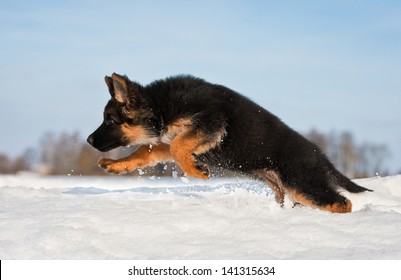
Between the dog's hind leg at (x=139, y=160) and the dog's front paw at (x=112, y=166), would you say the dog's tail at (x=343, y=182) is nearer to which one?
the dog's hind leg at (x=139, y=160)

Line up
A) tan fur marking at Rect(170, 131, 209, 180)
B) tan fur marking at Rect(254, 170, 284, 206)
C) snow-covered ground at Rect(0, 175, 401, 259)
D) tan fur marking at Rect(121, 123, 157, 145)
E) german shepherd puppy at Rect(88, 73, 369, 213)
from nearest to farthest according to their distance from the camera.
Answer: snow-covered ground at Rect(0, 175, 401, 259) < tan fur marking at Rect(170, 131, 209, 180) < german shepherd puppy at Rect(88, 73, 369, 213) < tan fur marking at Rect(254, 170, 284, 206) < tan fur marking at Rect(121, 123, 157, 145)

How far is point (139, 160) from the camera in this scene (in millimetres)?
7527

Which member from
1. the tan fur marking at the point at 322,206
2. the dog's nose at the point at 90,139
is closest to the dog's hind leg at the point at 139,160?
the dog's nose at the point at 90,139

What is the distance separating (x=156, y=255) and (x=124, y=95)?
9.36ft

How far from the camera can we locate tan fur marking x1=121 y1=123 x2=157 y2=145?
7484mm

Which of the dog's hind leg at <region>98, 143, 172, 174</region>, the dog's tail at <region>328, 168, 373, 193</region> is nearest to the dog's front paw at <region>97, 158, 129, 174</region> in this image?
the dog's hind leg at <region>98, 143, 172, 174</region>

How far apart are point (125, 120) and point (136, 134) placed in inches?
9.3

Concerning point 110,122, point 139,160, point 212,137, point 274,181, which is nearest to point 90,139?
point 110,122

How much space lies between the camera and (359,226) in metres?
5.82

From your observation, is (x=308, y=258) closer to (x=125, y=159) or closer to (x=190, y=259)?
(x=190, y=259)

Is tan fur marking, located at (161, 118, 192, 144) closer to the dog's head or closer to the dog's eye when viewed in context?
the dog's head

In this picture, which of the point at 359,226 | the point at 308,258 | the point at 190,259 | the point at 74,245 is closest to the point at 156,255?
the point at 190,259

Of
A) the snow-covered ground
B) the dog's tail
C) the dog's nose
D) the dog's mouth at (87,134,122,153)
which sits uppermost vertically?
the dog's nose
